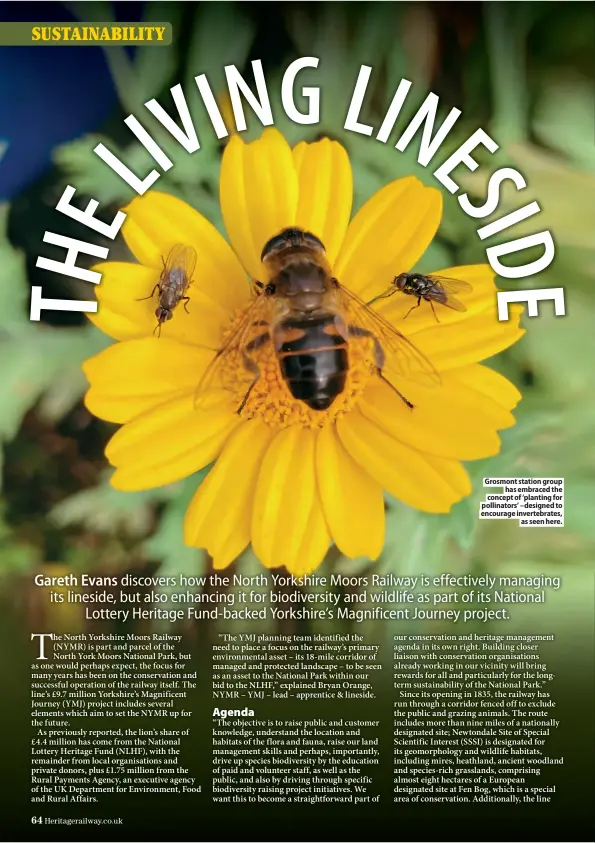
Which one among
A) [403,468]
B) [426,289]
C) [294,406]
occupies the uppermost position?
[426,289]

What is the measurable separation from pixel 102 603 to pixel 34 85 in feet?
3.47

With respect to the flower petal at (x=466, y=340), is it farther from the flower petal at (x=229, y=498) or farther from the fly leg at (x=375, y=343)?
the flower petal at (x=229, y=498)

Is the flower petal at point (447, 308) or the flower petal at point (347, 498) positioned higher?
the flower petal at point (447, 308)

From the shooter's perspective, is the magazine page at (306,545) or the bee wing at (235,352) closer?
the bee wing at (235,352)

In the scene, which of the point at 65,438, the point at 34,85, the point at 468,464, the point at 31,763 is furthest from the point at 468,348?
the point at 31,763

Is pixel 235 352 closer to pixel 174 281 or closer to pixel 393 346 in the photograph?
pixel 174 281

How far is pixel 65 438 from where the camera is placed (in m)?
1.50

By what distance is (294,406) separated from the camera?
1360mm

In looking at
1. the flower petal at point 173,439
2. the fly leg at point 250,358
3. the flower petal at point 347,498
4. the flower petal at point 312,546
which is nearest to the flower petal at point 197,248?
the fly leg at point 250,358

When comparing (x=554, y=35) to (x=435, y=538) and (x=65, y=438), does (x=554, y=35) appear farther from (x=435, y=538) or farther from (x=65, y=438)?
(x=65, y=438)

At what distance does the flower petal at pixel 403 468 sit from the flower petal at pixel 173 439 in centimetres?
22

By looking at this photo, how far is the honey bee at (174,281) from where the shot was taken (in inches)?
54.5

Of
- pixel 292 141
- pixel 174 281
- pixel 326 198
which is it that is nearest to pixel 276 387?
pixel 174 281

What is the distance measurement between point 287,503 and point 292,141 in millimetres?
719
